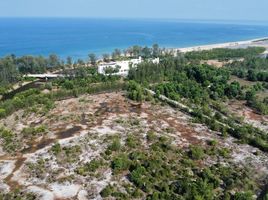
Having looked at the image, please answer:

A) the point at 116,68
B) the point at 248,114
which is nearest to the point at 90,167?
the point at 248,114

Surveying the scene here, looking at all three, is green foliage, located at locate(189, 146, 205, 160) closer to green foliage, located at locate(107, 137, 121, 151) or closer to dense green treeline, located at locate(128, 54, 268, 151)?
dense green treeline, located at locate(128, 54, 268, 151)

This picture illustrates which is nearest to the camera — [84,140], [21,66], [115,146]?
[115,146]

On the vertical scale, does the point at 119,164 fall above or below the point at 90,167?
above

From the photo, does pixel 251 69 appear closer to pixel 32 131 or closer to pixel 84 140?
pixel 84 140

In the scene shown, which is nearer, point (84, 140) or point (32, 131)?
point (84, 140)

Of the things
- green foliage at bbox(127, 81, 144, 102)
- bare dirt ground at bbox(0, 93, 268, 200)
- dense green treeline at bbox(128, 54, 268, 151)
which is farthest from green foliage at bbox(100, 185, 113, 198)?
green foliage at bbox(127, 81, 144, 102)

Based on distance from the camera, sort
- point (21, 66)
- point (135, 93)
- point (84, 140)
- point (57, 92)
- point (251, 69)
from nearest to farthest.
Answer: point (84, 140), point (135, 93), point (57, 92), point (251, 69), point (21, 66)

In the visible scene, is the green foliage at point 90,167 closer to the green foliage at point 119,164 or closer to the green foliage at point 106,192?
the green foliage at point 119,164

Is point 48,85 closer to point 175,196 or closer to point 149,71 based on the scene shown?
point 149,71
